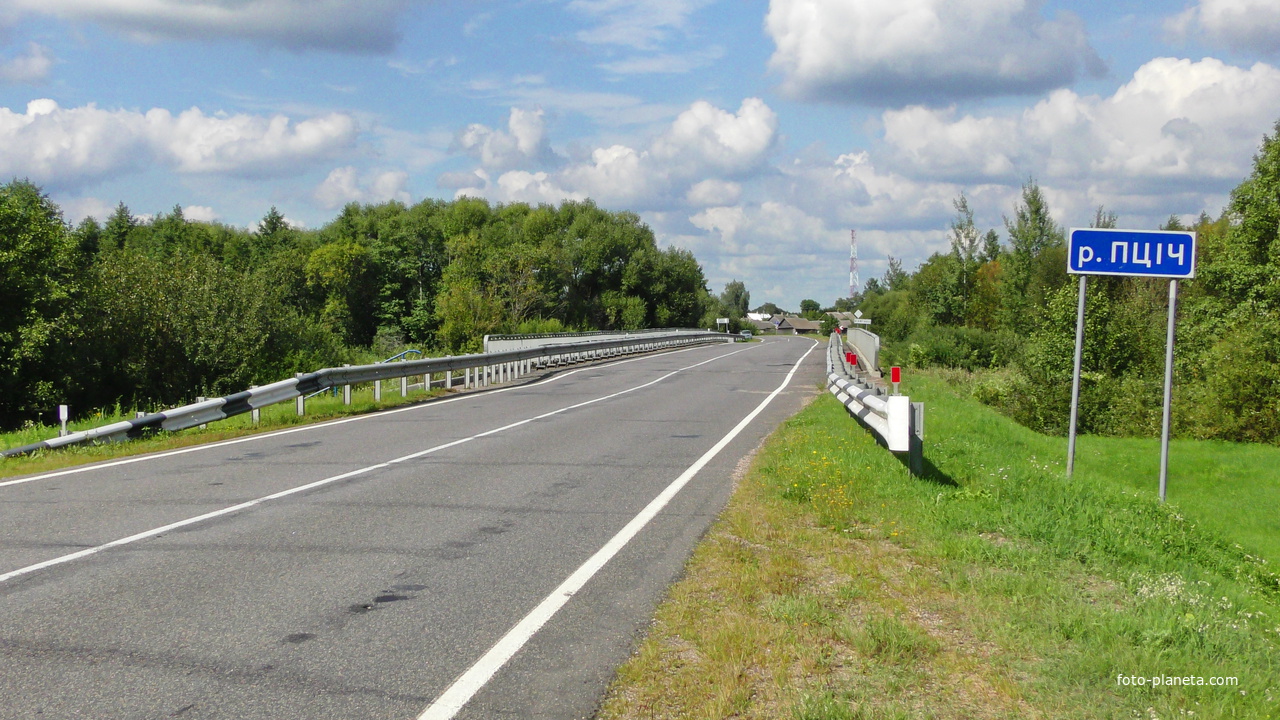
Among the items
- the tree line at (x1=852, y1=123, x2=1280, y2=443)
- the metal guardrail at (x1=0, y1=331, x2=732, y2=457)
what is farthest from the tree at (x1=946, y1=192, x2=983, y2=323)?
the metal guardrail at (x1=0, y1=331, x2=732, y2=457)

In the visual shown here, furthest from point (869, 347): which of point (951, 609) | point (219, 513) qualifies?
point (951, 609)

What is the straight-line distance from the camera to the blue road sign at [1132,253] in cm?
1049

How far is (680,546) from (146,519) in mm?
4607

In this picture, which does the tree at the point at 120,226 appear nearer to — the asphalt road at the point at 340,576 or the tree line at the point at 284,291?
the tree line at the point at 284,291

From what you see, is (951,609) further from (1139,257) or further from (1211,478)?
(1211,478)

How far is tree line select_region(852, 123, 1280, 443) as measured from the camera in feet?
85.6

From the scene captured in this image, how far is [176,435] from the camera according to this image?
1479 centimetres

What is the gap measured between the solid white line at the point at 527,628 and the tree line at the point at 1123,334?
74.2 ft

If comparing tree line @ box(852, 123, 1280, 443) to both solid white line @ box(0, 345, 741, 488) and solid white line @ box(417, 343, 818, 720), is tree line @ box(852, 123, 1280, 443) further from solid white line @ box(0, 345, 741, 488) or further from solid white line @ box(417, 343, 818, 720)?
solid white line @ box(417, 343, 818, 720)

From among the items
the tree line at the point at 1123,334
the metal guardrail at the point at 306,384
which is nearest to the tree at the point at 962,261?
the tree line at the point at 1123,334

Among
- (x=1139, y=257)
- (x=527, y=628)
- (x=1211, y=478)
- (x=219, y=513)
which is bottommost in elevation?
(x=1211, y=478)

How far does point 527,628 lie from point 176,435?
37.9 feet

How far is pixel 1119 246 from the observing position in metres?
10.9

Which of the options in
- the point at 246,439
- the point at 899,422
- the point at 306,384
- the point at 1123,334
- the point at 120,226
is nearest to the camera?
the point at 899,422
